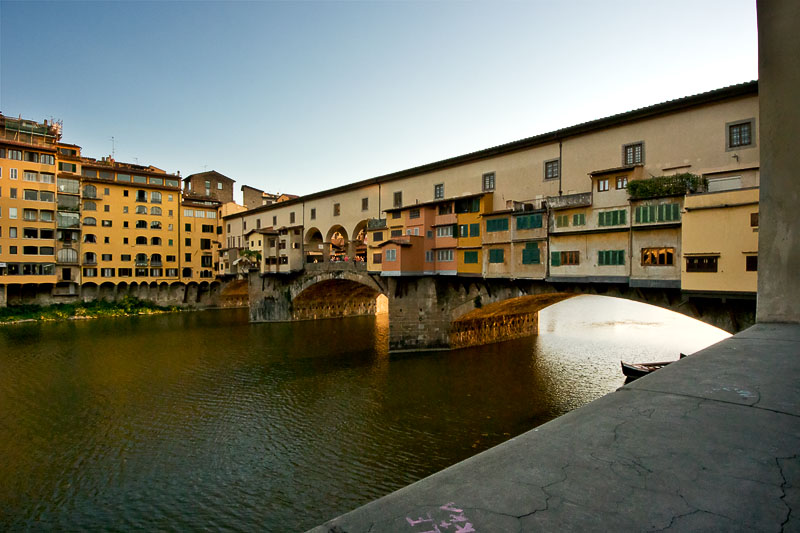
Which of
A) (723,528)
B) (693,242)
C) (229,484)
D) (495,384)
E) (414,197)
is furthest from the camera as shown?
(414,197)

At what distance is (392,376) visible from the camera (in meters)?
25.7

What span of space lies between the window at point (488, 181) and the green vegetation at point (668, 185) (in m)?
10.7

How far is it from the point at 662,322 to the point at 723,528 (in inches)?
2181

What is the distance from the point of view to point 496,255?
2753 centimetres

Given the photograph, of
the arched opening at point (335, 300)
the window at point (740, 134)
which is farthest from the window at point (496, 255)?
the arched opening at point (335, 300)

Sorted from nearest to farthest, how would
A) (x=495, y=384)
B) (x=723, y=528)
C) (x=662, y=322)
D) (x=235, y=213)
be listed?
1. (x=723, y=528)
2. (x=495, y=384)
3. (x=662, y=322)
4. (x=235, y=213)

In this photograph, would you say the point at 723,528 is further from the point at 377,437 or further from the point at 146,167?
the point at 146,167

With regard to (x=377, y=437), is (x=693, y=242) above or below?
above

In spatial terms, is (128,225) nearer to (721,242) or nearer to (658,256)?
(658,256)

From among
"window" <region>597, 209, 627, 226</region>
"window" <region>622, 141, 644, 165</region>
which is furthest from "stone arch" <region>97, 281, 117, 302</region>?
"window" <region>622, 141, 644, 165</region>

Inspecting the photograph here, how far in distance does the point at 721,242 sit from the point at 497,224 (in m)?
12.4

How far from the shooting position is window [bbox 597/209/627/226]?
21.2m

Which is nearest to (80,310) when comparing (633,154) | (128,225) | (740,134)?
(128,225)

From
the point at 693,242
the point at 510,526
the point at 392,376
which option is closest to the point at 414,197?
the point at 392,376
